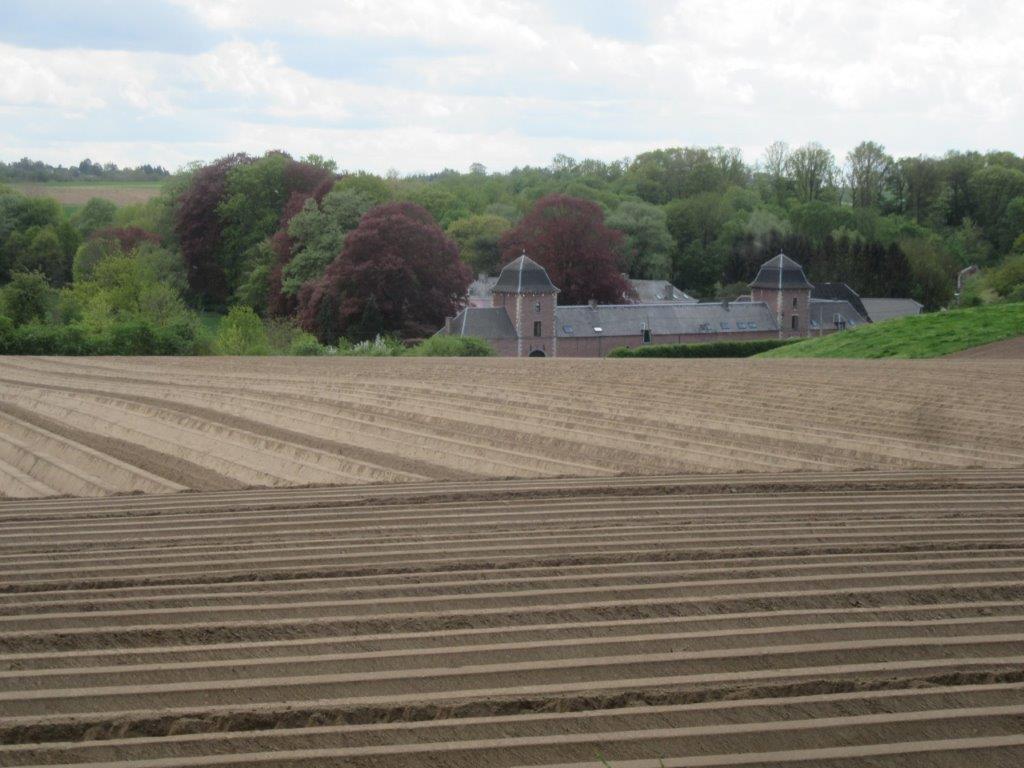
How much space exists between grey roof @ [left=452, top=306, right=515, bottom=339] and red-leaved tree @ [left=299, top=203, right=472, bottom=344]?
3.29ft

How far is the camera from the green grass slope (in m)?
28.5

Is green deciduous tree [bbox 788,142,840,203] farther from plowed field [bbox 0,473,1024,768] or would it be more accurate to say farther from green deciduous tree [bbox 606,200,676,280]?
plowed field [bbox 0,473,1024,768]

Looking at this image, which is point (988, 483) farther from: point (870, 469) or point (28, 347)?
point (28, 347)

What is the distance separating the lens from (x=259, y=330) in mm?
40375

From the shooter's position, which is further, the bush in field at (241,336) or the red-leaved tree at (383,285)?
the red-leaved tree at (383,285)

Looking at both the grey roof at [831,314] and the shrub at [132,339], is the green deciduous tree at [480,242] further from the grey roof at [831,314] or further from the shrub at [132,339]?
the shrub at [132,339]

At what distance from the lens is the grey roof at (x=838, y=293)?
63719 millimetres

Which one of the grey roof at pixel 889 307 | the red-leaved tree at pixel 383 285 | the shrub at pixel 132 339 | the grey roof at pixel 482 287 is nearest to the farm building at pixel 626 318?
the red-leaved tree at pixel 383 285

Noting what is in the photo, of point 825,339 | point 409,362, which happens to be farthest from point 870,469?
point 825,339

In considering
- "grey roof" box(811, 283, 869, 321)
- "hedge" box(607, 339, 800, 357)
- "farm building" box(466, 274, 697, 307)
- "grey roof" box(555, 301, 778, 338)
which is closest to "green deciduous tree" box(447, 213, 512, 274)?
"farm building" box(466, 274, 697, 307)

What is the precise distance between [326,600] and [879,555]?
3610mm

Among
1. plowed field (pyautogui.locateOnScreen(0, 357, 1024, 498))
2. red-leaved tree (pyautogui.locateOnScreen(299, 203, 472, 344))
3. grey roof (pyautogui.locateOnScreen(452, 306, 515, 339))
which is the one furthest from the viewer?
grey roof (pyautogui.locateOnScreen(452, 306, 515, 339))

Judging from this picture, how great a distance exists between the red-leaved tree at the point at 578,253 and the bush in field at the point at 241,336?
23.6m

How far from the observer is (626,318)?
5491 cm
